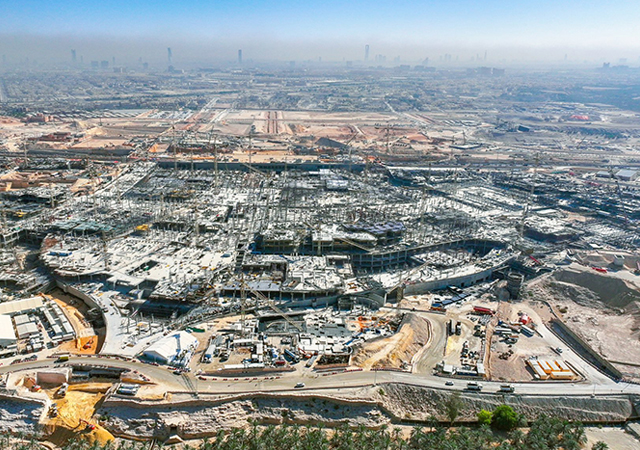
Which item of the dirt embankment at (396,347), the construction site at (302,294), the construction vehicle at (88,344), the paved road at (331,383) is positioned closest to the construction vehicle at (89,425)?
the construction site at (302,294)

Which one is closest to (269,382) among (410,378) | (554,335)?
(410,378)

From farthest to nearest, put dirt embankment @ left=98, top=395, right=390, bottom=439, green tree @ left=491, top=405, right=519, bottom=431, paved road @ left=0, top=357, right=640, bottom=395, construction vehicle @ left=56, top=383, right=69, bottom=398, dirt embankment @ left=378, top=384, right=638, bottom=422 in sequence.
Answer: dirt embankment @ left=378, top=384, right=638, bottom=422 → paved road @ left=0, top=357, right=640, bottom=395 → construction vehicle @ left=56, top=383, right=69, bottom=398 → green tree @ left=491, top=405, right=519, bottom=431 → dirt embankment @ left=98, top=395, right=390, bottom=439

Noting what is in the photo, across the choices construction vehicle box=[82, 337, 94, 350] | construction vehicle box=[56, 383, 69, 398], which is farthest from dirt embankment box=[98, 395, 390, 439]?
construction vehicle box=[82, 337, 94, 350]

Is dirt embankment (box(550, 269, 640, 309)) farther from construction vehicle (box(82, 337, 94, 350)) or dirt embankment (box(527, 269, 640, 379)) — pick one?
construction vehicle (box(82, 337, 94, 350))

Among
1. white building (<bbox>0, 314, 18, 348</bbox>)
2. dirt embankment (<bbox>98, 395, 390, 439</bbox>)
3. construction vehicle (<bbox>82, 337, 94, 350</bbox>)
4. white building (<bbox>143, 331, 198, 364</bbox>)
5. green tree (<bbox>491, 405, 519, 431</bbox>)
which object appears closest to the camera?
dirt embankment (<bbox>98, 395, 390, 439</bbox>)

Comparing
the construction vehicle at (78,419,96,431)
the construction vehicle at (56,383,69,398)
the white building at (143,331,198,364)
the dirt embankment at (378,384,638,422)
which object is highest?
the white building at (143,331,198,364)

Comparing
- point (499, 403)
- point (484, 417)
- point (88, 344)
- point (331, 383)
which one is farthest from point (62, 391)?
point (499, 403)
